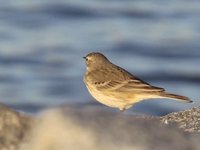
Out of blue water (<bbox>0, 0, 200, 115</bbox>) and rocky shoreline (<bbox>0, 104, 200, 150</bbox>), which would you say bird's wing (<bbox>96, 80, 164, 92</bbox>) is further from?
blue water (<bbox>0, 0, 200, 115</bbox>)

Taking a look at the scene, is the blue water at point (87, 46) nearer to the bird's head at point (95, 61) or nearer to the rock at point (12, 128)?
the bird's head at point (95, 61)

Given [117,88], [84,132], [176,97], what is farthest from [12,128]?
[117,88]

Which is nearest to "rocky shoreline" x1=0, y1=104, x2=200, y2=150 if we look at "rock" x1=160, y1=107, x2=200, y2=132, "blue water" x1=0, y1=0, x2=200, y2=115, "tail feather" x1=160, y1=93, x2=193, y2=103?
"rock" x1=160, y1=107, x2=200, y2=132

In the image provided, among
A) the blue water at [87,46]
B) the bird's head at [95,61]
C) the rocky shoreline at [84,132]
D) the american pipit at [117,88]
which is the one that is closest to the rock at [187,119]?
the american pipit at [117,88]

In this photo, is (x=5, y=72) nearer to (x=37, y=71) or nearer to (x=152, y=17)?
(x=37, y=71)

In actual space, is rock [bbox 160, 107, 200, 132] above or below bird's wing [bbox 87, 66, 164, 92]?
below
